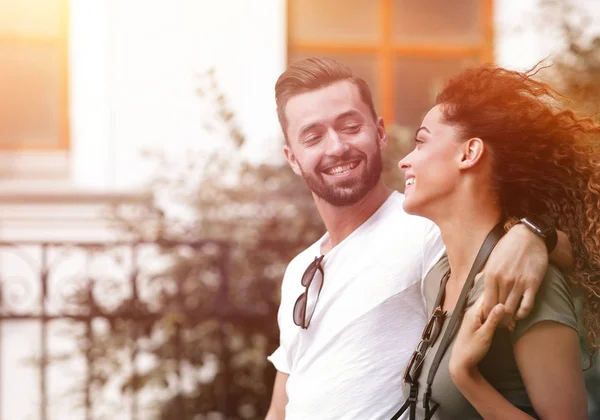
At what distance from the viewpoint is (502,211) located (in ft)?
5.69

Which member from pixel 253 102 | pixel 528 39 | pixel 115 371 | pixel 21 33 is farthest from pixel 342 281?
pixel 21 33

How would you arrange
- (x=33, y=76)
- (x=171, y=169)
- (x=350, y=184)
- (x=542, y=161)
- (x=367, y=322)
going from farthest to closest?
(x=33, y=76), (x=171, y=169), (x=350, y=184), (x=367, y=322), (x=542, y=161)

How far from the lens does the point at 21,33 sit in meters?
6.44

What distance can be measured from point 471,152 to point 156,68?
458 cm

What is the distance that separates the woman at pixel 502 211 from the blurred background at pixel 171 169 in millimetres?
2616

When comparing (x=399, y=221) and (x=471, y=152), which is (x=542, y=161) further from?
(x=399, y=221)

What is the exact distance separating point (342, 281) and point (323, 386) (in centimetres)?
23

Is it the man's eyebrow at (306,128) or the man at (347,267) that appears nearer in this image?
the man at (347,267)

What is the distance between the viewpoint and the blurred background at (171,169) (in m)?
4.46

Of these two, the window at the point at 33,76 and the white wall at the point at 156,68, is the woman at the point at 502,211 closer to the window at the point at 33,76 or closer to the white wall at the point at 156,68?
the white wall at the point at 156,68

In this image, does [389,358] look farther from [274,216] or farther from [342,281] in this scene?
[274,216]

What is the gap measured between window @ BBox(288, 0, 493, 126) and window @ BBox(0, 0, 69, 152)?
1.62 meters

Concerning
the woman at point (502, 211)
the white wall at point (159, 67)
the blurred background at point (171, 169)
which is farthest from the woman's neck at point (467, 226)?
the white wall at point (159, 67)

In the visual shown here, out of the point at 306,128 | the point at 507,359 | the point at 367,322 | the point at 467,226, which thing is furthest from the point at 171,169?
the point at 507,359
